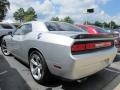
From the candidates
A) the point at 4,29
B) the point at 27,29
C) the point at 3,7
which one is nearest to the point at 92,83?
the point at 27,29

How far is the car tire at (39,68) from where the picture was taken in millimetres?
4583

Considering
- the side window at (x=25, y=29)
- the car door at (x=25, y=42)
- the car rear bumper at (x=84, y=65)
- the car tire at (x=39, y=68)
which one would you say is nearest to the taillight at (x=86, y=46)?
the car rear bumper at (x=84, y=65)

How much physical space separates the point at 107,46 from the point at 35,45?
5.59ft

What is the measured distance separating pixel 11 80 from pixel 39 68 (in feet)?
2.58

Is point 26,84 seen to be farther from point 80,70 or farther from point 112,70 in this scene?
point 112,70

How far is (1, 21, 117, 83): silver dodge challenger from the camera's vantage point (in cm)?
398

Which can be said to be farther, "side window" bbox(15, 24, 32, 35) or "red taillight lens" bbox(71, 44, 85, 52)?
"side window" bbox(15, 24, 32, 35)

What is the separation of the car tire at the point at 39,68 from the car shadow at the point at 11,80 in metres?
0.32

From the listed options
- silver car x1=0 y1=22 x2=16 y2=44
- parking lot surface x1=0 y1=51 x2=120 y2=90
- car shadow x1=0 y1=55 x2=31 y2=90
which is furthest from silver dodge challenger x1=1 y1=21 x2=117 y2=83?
silver car x1=0 y1=22 x2=16 y2=44

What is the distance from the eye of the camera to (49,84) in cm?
482

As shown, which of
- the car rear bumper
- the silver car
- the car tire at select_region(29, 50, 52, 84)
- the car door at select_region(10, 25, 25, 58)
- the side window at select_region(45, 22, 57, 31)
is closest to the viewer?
the car rear bumper

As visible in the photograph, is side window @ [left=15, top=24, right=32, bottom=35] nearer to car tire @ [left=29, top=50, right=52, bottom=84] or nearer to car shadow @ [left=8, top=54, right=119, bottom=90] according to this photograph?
car tire @ [left=29, top=50, right=52, bottom=84]

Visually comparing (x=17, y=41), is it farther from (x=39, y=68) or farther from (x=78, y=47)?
(x=78, y=47)

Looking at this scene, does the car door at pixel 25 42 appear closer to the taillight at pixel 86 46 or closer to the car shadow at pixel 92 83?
the car shadow at pixel 92 83
